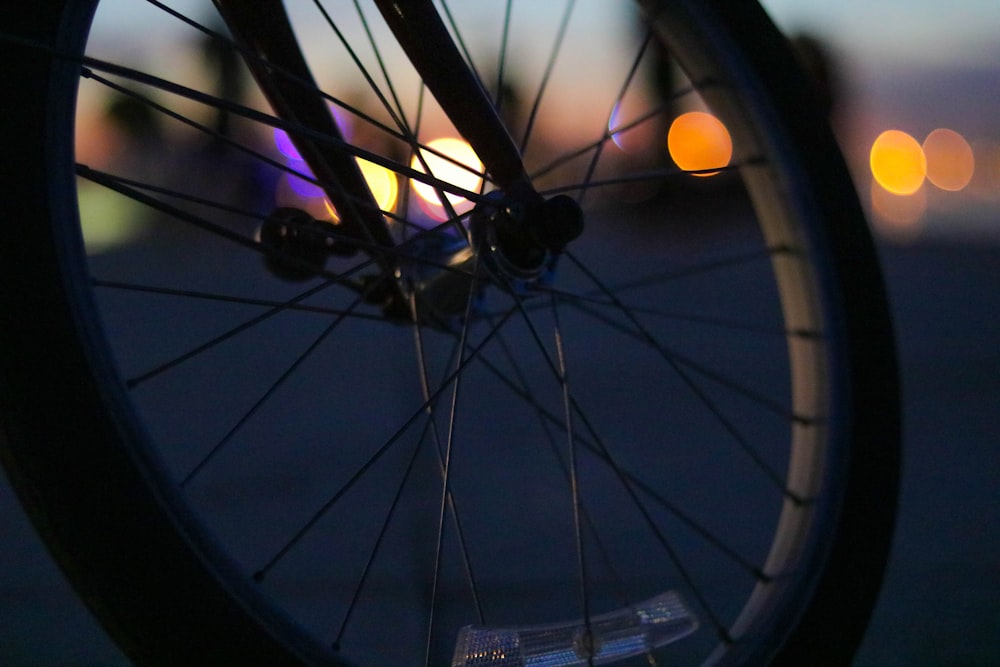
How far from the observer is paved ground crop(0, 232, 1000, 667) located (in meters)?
2.06

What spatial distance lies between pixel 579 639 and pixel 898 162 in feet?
150

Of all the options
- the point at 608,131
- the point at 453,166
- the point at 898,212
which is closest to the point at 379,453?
the point at 608,131

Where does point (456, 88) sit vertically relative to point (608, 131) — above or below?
below

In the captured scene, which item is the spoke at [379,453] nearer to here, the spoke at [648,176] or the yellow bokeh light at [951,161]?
the spoke at [648,176]

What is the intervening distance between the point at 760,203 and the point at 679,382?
8.54 ft

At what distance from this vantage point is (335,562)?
2.56m

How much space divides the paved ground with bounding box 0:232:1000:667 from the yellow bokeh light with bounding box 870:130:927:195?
3805cm

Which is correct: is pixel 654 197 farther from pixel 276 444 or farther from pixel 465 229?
pixel 465 229

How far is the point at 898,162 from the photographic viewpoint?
44188 millimetres

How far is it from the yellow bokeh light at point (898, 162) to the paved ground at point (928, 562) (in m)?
38.0

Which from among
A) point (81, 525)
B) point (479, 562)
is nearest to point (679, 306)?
point (479, 562)

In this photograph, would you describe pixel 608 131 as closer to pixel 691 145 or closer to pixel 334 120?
pixel 334 120

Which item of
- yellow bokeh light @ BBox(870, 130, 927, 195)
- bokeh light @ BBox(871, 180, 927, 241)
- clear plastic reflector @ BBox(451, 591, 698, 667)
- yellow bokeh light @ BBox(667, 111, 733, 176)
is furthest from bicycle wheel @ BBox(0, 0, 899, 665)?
yellow bokeh light @ BBox(870, 130, 927, 195)

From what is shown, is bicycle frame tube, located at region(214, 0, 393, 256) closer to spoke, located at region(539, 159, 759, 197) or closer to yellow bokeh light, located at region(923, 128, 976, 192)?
spoke, located at region(539, 159, 759, 197)
